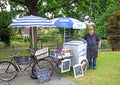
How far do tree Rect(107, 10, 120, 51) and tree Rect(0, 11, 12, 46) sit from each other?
786 centimetres

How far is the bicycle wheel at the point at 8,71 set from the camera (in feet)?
26.3

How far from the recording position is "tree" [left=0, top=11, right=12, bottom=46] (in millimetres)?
20484

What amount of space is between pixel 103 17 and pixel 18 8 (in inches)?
385

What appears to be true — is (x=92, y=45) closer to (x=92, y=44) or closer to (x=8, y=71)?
(x=92, y=44)

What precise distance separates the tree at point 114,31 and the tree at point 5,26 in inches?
309

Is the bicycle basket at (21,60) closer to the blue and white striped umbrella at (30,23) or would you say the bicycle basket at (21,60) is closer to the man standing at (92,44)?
the blue and white striped umbrella at (30,23)

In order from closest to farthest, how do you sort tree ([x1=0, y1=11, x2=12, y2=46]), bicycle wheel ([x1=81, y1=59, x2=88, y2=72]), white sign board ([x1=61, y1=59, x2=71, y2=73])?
white sign board ([x1=61, y1=59, x2=71, y2=73]) → bicycle wheel ([x1=81, y1=59, x2=88, y2=72]) → tree ([x1=0, y1=11, x2=12, y2=46])

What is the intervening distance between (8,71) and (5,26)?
15.1 m

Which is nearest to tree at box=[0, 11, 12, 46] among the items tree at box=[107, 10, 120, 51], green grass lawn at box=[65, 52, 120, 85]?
tree at box=[107, 10, 120, 51]

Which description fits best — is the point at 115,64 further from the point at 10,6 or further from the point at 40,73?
the point at 10,6

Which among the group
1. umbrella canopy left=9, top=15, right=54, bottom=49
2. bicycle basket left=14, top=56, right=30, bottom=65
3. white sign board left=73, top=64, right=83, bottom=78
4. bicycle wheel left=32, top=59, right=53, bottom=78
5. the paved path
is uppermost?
umbrella canopy left=9, top=15, right=54, bottom=49

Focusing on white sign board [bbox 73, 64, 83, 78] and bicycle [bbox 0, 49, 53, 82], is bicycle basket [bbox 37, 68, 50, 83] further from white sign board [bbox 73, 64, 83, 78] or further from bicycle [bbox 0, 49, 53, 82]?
white sign board [bbox 73, 64, 83, 78]

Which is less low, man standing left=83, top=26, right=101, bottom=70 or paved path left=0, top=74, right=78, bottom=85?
man standing left=83, top=26, right=101, bottom=70

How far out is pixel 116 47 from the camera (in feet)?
62.2
